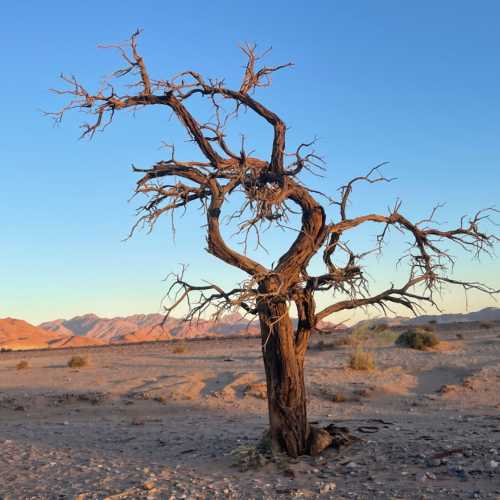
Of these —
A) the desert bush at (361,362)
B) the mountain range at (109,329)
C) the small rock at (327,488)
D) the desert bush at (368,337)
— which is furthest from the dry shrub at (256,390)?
the mountain range at (109,329)

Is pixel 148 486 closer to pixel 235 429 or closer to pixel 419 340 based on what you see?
pixel 235 429

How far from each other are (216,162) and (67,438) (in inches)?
253

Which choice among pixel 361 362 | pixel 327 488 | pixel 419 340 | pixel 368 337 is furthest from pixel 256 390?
pixel 327 488

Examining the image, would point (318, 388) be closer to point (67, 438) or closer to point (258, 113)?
point (67, 438)

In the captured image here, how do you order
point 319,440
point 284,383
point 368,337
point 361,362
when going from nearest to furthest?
point 284,383 → point 319,440 → point 361,362 → point 368,337

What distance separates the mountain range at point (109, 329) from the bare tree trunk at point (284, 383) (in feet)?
140

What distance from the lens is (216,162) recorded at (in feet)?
29.4

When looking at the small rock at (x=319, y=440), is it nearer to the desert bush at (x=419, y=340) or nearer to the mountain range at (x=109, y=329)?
the desert bush at (x=419, y=340)

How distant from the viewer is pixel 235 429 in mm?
12602

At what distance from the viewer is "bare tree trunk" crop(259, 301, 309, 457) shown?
8.79 metres

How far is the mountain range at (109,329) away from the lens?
71.0 metres

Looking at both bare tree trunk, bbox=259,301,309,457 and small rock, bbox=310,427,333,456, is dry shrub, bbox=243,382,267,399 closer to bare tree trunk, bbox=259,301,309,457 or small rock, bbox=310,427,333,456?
small rock, bbox=310,427,333,456

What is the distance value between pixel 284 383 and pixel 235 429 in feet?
13.8

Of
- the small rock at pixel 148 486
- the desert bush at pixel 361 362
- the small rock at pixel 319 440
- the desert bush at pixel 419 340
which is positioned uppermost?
the desert bush at pixel 419 340
